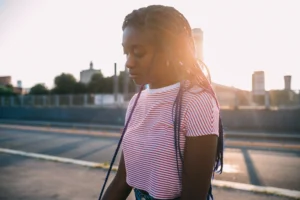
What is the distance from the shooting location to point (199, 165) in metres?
1.03

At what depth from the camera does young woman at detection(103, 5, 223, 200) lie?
3.41 feet

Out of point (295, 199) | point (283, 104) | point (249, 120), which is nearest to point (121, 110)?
point (249, 120)

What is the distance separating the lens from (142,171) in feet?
4.12

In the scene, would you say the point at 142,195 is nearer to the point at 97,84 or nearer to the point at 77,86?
the point at 97,84

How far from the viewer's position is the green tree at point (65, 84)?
43.9 m

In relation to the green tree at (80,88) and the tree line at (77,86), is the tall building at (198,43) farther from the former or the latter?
the green tree at (80,88)

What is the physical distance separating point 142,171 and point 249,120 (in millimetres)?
15885

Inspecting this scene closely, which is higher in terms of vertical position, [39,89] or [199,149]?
[39,89]

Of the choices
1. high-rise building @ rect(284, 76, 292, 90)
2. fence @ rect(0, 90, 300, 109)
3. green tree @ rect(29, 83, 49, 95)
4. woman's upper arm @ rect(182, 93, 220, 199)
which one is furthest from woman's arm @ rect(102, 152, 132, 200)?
green tree @ rect(29, 83, 49, 95)

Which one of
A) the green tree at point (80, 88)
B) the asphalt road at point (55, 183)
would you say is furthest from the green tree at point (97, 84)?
the asphalt road at point (55, 183)

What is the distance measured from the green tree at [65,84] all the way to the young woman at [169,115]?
4416cm

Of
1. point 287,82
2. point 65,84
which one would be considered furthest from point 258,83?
point 65,84

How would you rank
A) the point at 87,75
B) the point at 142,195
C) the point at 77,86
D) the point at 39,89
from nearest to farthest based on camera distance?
the point at 142,195
the point at 77,86
the point at 39,89
the point at 87,75

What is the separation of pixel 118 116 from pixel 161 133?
1994cm
